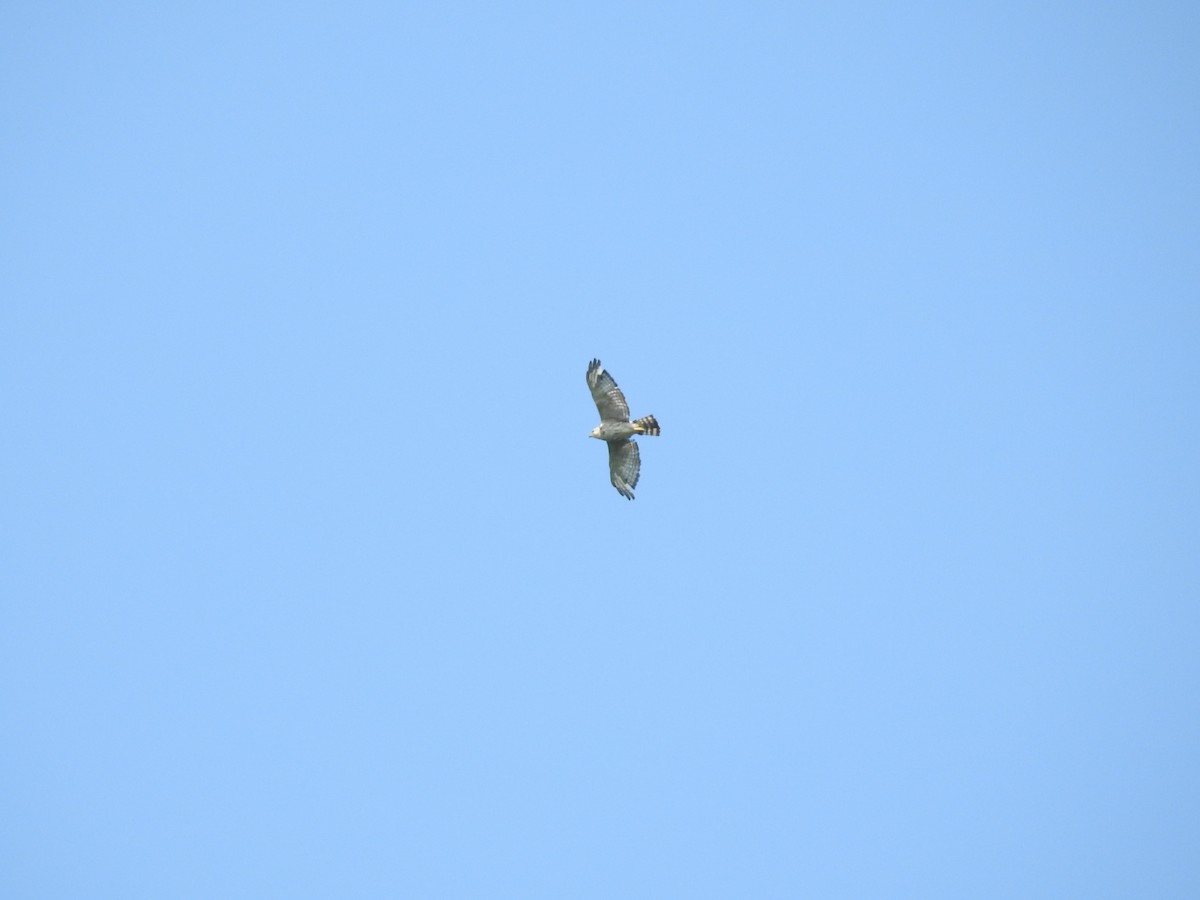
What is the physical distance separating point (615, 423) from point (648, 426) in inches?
31.3

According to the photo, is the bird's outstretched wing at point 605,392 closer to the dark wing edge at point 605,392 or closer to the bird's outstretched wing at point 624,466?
the dark wing edge at point 605,392

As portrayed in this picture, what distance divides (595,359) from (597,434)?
1.80 m

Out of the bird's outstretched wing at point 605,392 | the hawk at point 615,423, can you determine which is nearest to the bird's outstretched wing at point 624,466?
the hawk at point 615,423

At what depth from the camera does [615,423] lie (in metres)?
41.7

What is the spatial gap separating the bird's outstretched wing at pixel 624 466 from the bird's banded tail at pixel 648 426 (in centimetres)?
89

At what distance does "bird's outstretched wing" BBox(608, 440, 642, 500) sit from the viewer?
4250 cm

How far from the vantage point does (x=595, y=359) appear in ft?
136

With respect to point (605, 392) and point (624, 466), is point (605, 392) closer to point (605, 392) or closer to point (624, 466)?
point (605, 392)

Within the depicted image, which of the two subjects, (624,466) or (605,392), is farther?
(624,466)

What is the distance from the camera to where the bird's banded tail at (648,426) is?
1631 inches

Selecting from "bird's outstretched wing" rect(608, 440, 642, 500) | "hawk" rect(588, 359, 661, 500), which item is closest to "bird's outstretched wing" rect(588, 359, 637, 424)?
"hawk" rect(588, 359, 661, 500)

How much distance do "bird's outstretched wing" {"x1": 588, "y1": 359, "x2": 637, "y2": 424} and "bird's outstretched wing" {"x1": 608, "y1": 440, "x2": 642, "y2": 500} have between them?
3.37 ft

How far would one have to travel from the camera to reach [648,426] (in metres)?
41.5

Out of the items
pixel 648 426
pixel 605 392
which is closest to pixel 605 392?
pixel 605 392
